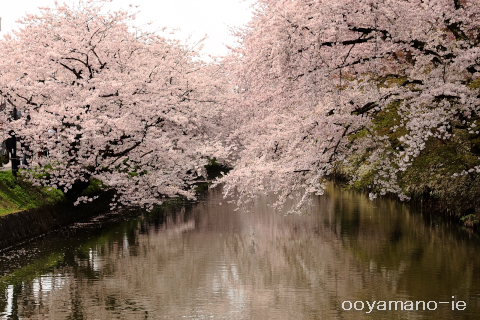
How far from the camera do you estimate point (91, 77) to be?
24.3m

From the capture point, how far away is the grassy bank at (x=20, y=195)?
19.8 metres

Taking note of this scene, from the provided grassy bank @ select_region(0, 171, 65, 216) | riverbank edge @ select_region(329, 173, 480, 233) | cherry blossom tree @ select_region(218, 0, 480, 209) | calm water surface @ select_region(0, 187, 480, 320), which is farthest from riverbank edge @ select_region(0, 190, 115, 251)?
riverbank edge @ select_region(329, 173, 480, 233)

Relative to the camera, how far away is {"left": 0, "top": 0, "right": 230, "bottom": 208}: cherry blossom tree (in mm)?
22938

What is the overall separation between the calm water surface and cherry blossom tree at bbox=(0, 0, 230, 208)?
2.50 metres

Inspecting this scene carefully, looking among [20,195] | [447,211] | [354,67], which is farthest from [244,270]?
[447,211]

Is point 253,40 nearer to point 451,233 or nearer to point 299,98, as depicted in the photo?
point 299,98

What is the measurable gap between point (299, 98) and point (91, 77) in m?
11.3

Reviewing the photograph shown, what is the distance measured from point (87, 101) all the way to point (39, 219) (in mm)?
4803

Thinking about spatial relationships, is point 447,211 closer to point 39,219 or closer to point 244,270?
→ point 244,270

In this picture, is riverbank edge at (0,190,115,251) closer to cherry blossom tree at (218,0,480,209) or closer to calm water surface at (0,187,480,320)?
calm water surface at (0,187,480,320)

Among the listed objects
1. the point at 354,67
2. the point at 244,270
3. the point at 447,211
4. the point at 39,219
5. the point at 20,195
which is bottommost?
the point at 244,270

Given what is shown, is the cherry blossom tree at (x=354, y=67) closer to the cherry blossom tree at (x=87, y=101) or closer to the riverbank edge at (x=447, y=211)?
the riverbank edge at (x=447, y=211)

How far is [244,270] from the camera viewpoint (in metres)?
15.8

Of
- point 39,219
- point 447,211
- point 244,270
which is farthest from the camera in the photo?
point 447,211
